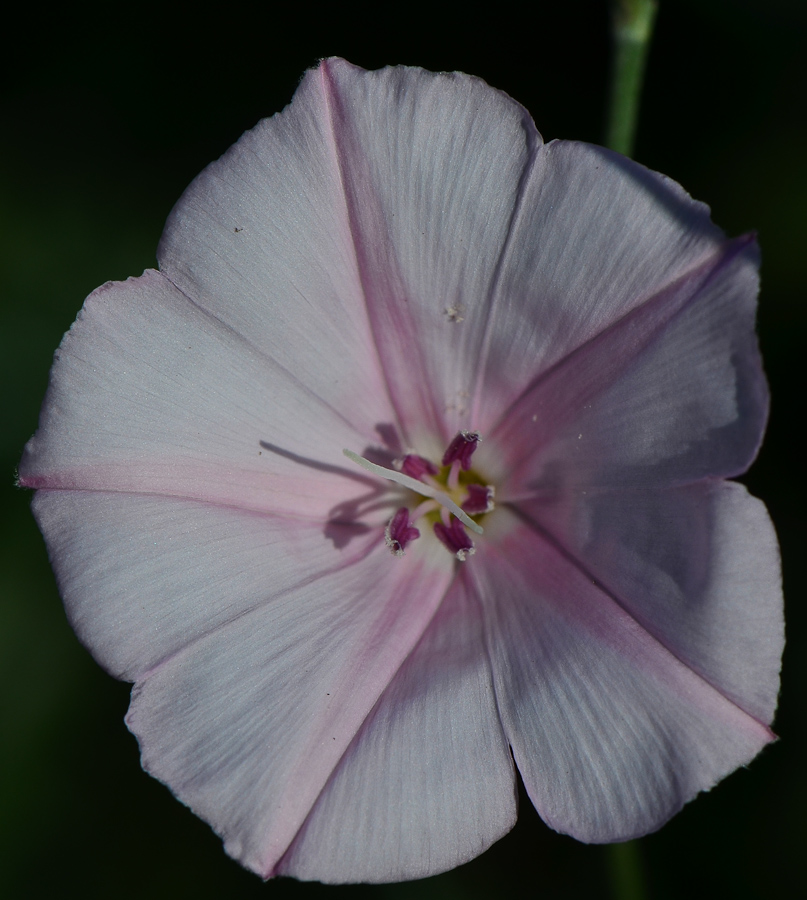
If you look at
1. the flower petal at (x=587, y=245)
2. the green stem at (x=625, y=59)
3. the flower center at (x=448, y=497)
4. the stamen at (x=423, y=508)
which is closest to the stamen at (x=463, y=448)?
the flower center at (x=448, y=497)

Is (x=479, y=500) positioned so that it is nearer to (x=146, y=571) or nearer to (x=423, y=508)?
(x=423, y=508)

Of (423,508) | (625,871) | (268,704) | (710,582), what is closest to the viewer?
(710,582)

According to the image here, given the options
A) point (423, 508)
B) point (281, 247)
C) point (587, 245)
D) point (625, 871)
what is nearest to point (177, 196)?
point (281, 247)

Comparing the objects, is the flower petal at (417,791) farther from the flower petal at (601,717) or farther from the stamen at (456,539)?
the stamen at (456,539)

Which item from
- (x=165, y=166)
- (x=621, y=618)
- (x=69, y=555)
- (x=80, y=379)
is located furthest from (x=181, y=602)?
(x=165, y=166)

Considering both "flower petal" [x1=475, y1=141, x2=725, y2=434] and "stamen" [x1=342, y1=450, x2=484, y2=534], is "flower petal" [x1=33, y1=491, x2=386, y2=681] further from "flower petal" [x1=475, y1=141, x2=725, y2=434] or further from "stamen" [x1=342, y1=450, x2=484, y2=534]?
"flower petal" [x1=475, y1=141, x2=725, y2=434]

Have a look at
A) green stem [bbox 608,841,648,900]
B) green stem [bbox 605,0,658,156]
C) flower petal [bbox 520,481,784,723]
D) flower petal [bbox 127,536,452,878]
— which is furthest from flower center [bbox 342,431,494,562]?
green stem [bbox 608,841,648,900]

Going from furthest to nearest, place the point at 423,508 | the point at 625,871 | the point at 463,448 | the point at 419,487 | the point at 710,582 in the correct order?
the point at 625,871
the point at 423,508
the point at 463,448
the point at 419,487
the point at 710,582
